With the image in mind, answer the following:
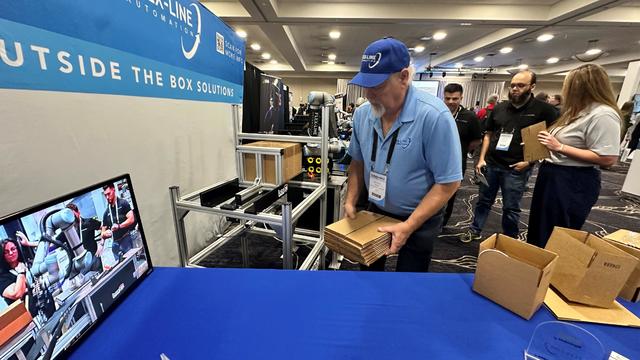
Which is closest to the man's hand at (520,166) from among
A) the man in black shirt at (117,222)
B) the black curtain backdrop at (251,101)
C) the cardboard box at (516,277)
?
the cardboard box at (516,277)

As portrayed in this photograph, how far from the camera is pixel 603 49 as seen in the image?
6746mm

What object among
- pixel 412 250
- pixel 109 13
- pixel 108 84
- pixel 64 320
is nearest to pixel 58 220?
pixel 64 320

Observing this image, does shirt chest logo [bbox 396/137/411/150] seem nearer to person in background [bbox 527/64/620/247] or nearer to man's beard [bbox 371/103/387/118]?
man's beard [bbox 371/103/387/118]

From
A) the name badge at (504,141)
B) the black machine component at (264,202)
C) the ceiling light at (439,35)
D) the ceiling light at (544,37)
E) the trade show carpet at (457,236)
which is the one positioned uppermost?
the ceiling light at (439,35)

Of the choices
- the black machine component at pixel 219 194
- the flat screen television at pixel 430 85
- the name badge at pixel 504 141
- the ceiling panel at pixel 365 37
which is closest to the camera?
the black machine component at pixel 219 194

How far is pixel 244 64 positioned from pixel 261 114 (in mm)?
389

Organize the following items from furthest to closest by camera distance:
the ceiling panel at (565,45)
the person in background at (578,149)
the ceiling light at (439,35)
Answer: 1. the ceiling light at (439,35)
2. the ceiling panel at (565,45)
3. the person in background at (578,149)

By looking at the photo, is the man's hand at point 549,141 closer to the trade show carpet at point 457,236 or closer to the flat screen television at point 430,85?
the trade show carpet at point 457,236

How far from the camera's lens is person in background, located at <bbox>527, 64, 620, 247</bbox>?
1421 millimetres

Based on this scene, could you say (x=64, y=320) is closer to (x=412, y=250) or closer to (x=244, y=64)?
(x=412, y=250)

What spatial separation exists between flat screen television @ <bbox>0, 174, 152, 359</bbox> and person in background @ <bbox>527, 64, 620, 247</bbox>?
2.12 metres

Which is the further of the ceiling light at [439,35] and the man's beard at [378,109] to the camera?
the ceiling light at [439,35]

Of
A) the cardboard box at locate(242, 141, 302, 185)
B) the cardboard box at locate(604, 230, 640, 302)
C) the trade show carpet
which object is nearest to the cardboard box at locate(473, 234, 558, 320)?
the cardboard box at locate(604, 230, 640, 302)

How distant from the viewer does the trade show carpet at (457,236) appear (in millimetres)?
2213
